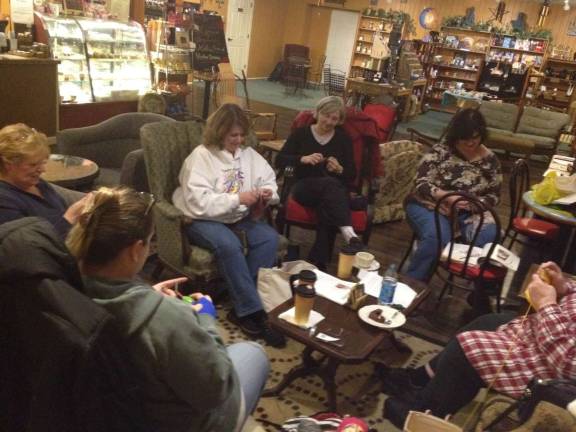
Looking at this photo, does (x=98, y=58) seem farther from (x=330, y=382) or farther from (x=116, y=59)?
(x=330, y=382)

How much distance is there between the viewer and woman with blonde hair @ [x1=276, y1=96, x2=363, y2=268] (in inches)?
133

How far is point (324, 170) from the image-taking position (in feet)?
11.9

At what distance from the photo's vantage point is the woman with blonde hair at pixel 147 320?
1.20m

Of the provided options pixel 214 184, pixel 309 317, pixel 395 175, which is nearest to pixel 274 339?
pixel 309 317

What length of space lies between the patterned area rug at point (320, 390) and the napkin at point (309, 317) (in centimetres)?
42

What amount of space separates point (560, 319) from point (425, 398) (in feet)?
2.02

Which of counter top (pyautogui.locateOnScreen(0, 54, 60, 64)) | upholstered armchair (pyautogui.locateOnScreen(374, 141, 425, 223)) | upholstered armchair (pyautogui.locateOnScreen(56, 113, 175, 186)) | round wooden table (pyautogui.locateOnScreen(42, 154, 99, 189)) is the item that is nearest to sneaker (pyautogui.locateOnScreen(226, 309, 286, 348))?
round wooden table (pyautogui.locateOnScreen(42, 154, 99, 189))

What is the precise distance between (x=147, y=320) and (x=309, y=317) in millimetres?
1057

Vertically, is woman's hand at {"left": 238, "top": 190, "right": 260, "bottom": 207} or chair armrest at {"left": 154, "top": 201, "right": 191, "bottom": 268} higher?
woman's hand at {"left": 238, "top": 190, "right": 260, "bottom": 207}

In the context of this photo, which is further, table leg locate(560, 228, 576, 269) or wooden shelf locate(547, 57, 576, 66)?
wooden shelf locate(547, 57, 576, 66)

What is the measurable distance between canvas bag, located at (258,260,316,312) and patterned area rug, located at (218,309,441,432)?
0.83ft

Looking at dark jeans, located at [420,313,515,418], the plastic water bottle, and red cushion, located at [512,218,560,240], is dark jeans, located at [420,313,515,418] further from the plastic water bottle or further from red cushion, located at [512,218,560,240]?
red cushion, located at [512,218,560,240]

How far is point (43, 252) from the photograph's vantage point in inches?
41.0

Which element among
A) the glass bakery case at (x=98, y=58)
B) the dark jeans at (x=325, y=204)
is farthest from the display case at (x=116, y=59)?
the dark jeans at (x=325, y=204)
